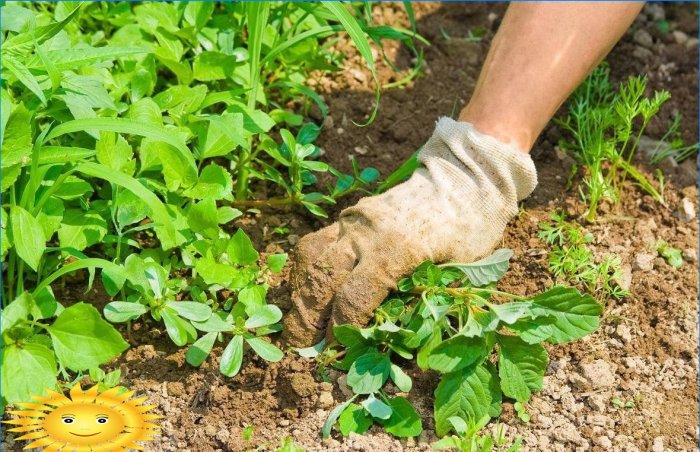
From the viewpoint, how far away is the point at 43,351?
6.34 feet

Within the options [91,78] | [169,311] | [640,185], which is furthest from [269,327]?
[640,185]

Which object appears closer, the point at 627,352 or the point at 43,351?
the point at 43,351

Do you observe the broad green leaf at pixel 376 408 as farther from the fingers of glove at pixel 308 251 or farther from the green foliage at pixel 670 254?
the green foliage at pixel 670 254

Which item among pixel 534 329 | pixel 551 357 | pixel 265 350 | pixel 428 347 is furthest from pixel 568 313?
pixel 265 350

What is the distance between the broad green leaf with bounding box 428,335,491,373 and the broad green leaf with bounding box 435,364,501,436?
0.15ft

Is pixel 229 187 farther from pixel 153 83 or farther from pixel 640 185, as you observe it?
pixel 640 185

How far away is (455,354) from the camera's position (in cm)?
199

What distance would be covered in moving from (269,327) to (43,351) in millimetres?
544

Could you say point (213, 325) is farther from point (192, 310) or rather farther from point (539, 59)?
point (539, 59)

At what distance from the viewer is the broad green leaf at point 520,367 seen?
2.05 m

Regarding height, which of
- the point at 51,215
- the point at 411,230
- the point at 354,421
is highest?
the point at 411,230

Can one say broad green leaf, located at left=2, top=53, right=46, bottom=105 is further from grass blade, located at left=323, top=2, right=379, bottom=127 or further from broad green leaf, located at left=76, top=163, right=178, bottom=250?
grass blade, located at left=323, top=2, right=379, bottom=127

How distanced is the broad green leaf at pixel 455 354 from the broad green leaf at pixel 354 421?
0.20 meters

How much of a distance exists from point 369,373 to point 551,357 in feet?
1.61
